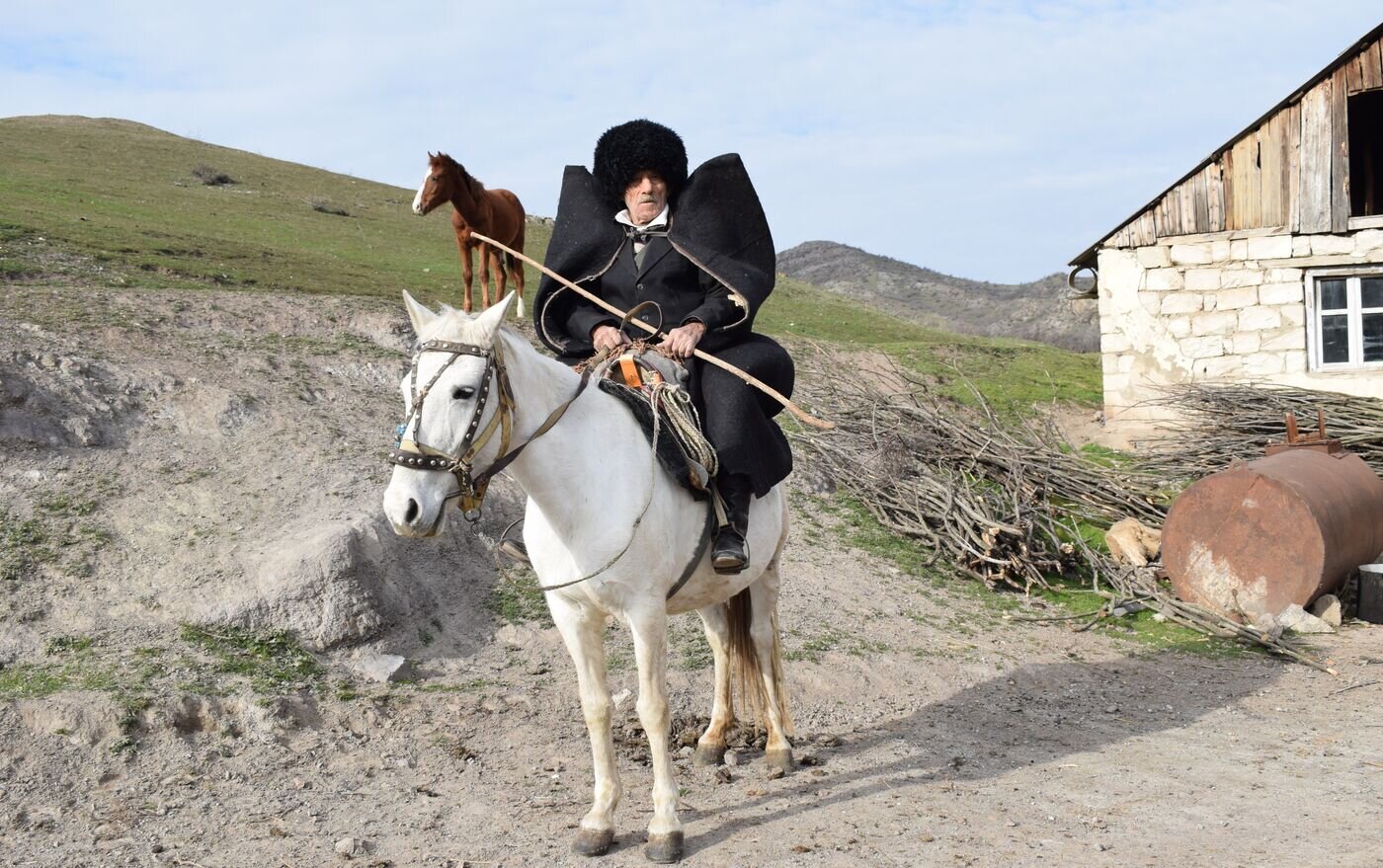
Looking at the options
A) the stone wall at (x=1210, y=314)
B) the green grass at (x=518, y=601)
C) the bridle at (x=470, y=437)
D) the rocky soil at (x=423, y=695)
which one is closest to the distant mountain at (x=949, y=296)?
the stone wall at (x=1210, y=314)

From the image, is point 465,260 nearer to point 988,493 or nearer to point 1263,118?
point 988,493

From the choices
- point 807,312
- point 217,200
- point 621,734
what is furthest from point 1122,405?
point 217,200

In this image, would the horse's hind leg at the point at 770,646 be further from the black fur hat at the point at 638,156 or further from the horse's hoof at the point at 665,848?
the black fur hat at the point at 638,156

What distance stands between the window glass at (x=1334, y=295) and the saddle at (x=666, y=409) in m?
12.3

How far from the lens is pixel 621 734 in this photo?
19.3 ft

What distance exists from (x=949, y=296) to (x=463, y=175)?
48.5 m

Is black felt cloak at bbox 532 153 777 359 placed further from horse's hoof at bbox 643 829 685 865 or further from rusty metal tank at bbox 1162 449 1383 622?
rusty metal tank at bbox 1162 449 1383 622

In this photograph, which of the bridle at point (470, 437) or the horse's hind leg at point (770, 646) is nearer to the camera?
the bridle at point (470, 437)

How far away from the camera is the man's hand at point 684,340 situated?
487cm

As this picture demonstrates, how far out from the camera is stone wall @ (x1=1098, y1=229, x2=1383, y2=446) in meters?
13.9

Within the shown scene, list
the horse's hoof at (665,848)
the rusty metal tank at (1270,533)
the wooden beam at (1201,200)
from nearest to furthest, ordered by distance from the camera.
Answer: the horse's hoof at (665,848) < the rusty metal tank at (1270,533) < the wooden beam at (1201,200)

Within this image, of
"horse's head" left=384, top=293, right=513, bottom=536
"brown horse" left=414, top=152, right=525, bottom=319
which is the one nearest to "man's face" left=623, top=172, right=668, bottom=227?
"horse's head" left=384, top=293, right=513, bottom=536

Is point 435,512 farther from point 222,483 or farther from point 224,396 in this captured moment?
point 224,396

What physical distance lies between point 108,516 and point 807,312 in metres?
17.7
